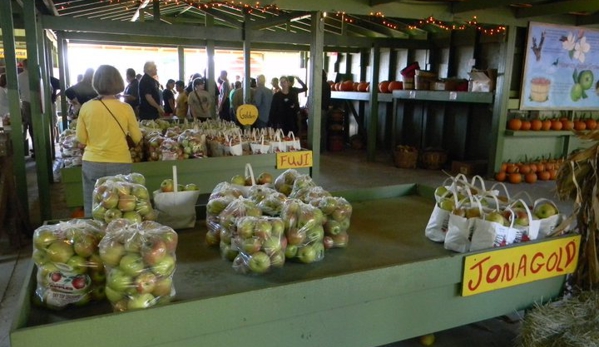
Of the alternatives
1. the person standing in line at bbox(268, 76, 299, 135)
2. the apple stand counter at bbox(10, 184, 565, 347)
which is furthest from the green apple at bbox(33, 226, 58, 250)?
the person standing in line at bbox(268, 76, 299, 135)

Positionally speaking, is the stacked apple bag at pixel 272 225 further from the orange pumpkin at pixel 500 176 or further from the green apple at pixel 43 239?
the orange pumpkin at pixel 500 176

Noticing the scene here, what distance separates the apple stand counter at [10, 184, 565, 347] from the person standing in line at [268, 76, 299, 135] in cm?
627

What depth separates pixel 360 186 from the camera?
7191 mm

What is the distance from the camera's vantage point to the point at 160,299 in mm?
1554

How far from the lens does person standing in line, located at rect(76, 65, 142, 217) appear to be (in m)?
3.46

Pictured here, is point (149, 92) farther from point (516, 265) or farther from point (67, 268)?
point (516, 265)

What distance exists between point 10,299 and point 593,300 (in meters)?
3.66

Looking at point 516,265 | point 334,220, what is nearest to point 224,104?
point 334,220

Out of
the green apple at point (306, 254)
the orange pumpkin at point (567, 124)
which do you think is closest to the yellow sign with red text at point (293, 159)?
the green apple at point (306, 254)

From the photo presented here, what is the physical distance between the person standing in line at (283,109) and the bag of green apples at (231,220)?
6.61m

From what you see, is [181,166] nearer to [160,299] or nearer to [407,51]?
[160,299]

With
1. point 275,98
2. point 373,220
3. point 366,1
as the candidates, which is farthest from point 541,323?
point 275,98

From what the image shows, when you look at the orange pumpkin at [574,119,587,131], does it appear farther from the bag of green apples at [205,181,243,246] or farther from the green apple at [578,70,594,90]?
the bag of green apples at [205,181,243,246]

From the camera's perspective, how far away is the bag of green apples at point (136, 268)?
1497mm
